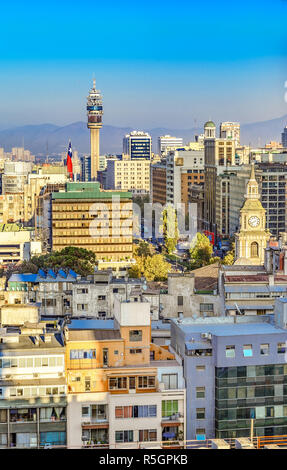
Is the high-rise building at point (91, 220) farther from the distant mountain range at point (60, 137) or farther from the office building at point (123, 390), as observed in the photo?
the distant mountain range at point (60, 137)

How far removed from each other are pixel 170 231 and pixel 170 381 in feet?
69.5

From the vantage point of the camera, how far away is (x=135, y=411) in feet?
22.4

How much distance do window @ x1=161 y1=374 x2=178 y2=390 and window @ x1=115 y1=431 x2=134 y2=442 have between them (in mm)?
484

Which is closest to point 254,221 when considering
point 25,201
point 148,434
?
point 148,434

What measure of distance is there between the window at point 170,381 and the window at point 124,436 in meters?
0.48

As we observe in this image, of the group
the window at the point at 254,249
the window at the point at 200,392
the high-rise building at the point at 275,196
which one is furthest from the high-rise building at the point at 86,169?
the window at the point at 200,392

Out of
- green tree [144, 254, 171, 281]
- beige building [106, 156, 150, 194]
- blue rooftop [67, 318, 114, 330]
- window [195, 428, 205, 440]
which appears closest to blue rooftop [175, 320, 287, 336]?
window [195, 428, 205, 440]

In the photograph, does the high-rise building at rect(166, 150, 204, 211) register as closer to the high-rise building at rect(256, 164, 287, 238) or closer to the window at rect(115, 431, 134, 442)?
the high-rise building at rect(256, 164, 287, 238)

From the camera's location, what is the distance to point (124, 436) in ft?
22.4

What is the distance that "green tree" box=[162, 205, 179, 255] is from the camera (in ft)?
83.8

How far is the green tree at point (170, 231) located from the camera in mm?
25547

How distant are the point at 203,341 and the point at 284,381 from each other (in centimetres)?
73
